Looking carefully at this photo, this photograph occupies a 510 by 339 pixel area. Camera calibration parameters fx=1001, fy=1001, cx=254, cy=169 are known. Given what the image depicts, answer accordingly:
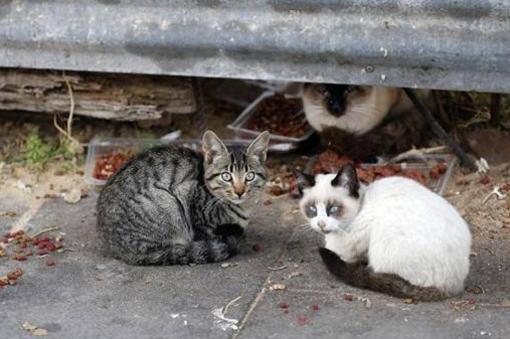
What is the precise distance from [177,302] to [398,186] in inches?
48.4

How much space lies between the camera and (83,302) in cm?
484

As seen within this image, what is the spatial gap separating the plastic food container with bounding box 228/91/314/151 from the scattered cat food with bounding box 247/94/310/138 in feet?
0.05

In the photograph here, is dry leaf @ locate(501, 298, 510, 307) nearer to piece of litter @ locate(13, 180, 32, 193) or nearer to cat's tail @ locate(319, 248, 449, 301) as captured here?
cat's tail @ locate(319, 248, 449, 301)

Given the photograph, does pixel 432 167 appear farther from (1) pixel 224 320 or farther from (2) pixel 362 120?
(1) pixel 224 320

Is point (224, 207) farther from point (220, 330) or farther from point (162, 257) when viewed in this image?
point (220, 330)

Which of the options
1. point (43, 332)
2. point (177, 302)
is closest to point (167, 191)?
point (177, 302)

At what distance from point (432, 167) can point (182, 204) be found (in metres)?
1.70

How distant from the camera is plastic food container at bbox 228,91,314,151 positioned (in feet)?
21.4

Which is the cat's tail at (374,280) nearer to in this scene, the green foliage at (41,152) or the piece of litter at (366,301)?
the piece of litter at (366,301)

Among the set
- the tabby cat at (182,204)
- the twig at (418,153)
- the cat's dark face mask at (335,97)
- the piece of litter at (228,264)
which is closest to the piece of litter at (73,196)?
the tabby cat at (182,204)

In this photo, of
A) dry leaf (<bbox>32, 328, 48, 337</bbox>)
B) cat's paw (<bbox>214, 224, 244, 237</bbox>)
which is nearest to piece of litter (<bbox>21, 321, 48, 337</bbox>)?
dry leaf (<bbox>32, 328, 48, 337</bbox>)

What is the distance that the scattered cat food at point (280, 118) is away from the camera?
22.1 feet

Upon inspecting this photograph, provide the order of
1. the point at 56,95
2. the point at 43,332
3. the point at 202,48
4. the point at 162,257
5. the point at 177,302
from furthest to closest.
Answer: the point at 56,95 → the point at 202,48 → the point at 162,257 → the point at 177,302 → the point at 43,332

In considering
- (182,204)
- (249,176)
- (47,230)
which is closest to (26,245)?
(47,230)
